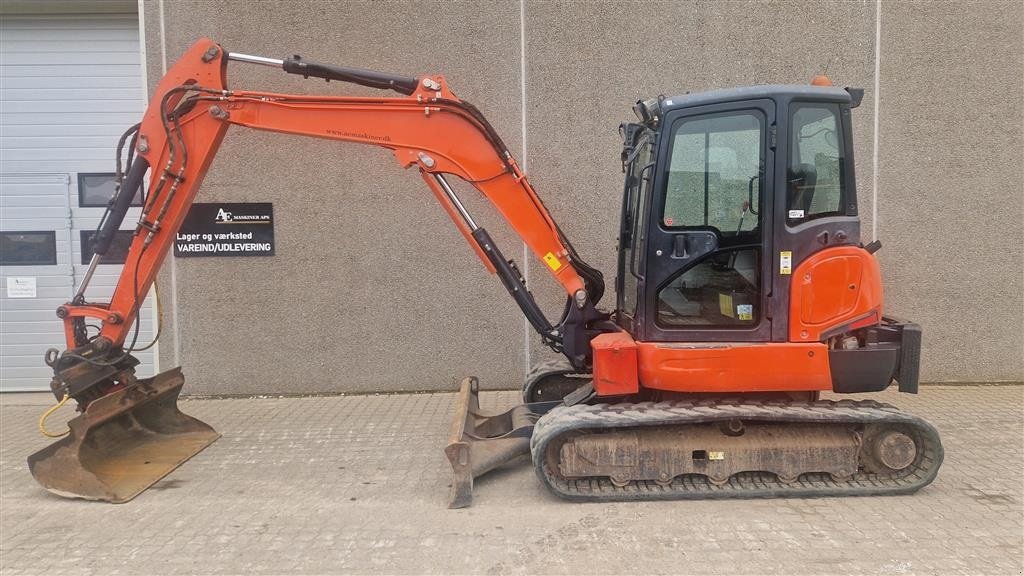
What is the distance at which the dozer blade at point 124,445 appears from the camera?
171 inches

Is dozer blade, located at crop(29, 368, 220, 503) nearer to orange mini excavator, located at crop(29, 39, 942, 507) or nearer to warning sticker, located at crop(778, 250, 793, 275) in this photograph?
orange mini excavator, located at crop(29, 39, 942, 507)

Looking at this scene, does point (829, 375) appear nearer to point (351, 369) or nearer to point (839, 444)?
point (839, 444)

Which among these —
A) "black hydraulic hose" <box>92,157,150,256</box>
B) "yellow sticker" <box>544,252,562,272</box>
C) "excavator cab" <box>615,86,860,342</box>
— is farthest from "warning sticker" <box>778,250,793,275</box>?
"black hydraulic hose" <box>92,157,150,256</box>

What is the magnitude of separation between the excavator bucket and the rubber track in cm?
42

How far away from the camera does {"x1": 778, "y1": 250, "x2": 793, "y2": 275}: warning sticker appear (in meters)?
4.12

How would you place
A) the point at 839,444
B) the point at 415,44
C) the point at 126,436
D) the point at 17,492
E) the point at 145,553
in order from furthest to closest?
1. the point at 415,44
2. the point at 126,436
3. the point at 17,492
4. the point at 839,444
5. the point at 145,553

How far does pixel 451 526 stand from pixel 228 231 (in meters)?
4.87

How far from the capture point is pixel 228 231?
725cm

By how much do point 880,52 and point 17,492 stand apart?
9018 millimetres

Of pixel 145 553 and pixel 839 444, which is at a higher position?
pixel 839 444

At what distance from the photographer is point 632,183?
4766 millimetres

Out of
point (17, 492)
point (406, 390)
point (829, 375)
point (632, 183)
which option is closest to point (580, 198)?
point (632, 183)

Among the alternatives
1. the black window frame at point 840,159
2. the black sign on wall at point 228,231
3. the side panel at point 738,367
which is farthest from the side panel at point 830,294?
the black sign on wall at point 228,231

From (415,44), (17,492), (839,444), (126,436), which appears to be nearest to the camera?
(839,444)
